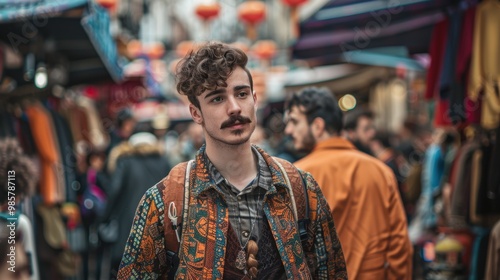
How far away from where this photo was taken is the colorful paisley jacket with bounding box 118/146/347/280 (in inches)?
141

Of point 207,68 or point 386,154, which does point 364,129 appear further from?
point 207,68

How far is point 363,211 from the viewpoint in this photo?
5.43 m

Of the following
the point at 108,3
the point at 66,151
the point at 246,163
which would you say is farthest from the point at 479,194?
the point at 108,3

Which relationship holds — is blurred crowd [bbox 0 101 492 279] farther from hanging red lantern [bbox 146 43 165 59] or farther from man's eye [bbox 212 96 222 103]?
hanging red lantern [bbox 146 43 165 59]

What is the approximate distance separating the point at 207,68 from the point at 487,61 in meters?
4.46

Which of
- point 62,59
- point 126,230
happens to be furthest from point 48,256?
point 62,59

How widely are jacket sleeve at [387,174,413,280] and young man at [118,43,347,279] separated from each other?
163 centimetres

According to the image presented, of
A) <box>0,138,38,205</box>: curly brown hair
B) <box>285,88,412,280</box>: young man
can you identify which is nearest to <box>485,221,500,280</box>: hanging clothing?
<box>285,88,412,280</box>: young man

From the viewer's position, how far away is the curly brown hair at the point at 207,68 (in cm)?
369

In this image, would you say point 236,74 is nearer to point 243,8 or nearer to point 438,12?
point 438,12

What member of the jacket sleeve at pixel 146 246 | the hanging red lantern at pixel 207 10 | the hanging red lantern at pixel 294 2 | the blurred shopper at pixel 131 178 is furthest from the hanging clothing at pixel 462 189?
the hanging red lantern at pixel 207 10

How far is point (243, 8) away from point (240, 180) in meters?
14.3

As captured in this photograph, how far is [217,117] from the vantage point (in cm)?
369

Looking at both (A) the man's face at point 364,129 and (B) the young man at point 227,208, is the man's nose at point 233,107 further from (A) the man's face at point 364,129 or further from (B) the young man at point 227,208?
(A) the man's face at point 364,129
